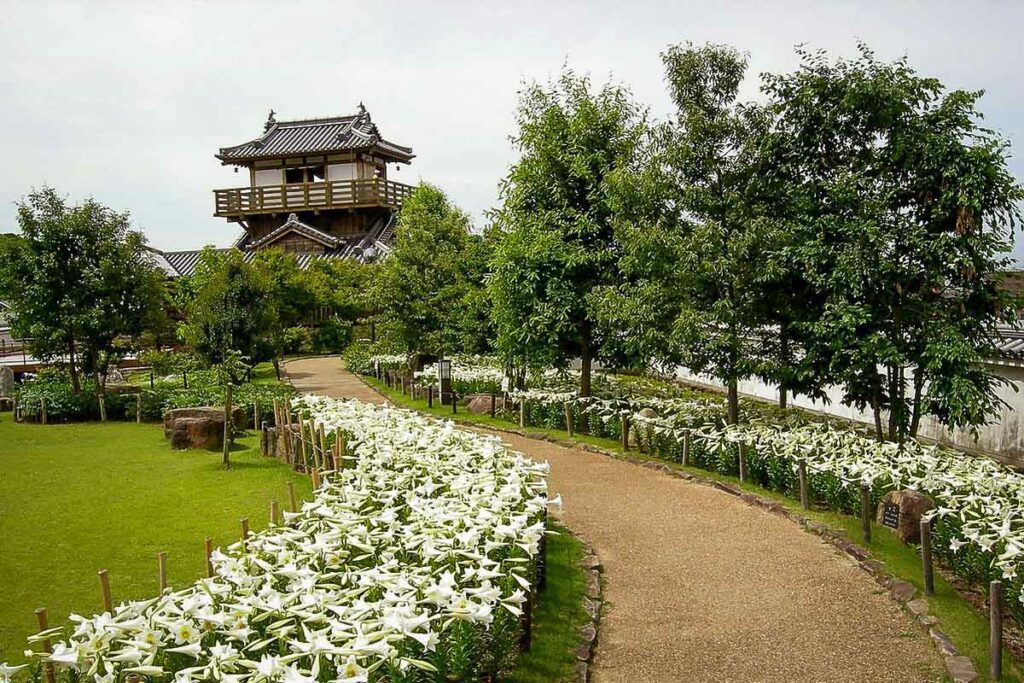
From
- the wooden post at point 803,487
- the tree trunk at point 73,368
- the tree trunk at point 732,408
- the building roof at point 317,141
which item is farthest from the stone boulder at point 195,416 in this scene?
the building roof at point 317,141

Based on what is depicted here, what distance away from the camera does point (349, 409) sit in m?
14.1

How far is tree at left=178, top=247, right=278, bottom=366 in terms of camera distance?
2314 cm

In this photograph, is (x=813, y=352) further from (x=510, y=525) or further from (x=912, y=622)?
(x=510, y=525)

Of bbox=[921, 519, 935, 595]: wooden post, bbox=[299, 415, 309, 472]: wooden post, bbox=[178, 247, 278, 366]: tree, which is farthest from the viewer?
bbox=[178, 247, 278, 366]: tree

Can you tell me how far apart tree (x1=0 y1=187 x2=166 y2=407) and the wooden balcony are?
864 inches

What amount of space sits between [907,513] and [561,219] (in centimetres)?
969

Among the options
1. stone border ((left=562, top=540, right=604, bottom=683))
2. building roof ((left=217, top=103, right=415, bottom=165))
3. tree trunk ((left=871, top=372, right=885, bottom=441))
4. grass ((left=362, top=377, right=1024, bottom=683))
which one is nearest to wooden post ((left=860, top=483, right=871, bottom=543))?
grass ((left=362, top=377, right=1024, bottom=683))

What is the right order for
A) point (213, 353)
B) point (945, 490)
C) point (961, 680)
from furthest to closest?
1. point (213, 353)
2. point (945, 490)
3. point (961, 680)

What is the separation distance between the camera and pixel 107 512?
10938mm

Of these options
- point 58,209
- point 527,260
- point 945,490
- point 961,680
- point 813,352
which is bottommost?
point 961,680

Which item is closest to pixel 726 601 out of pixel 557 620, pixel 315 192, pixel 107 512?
pixel 557 620

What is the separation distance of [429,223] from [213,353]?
741cm

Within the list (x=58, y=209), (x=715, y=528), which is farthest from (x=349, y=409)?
(x=58, y=209)

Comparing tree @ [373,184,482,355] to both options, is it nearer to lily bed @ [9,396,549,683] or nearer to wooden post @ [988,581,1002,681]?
lily bed @ [9,396,549,683]
